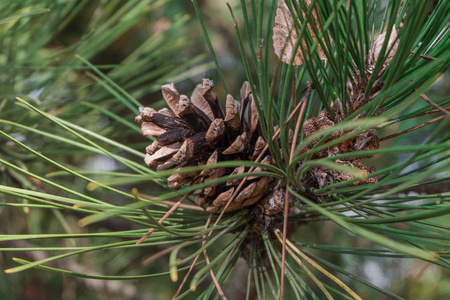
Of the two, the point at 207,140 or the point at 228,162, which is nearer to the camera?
the point at 228,162

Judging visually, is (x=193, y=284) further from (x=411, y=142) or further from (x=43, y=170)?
(x=411, y=142)

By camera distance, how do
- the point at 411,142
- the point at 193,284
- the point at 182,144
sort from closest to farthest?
the point at 193,284, the point at 182,144, the point at 411,142

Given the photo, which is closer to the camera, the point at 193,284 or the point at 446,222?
the point at 193,284

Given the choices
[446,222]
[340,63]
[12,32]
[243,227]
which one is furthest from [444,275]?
[12,32]

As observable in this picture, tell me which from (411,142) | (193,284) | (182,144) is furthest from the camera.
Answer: (411,142)

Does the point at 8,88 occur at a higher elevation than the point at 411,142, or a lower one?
lower

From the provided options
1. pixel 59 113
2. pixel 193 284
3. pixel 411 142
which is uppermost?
pixel 411 142

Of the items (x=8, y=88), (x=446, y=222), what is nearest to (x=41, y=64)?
(x=8, y=88)
